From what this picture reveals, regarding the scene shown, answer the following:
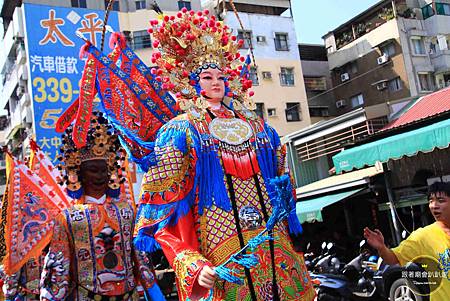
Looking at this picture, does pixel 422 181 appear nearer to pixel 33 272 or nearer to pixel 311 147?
pixel 311 147

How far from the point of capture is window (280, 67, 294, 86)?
27138mm

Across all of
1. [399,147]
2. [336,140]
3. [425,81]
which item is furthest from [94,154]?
[425,81]

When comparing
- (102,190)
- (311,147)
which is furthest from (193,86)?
(311,147)

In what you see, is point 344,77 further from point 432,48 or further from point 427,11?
point 427,11

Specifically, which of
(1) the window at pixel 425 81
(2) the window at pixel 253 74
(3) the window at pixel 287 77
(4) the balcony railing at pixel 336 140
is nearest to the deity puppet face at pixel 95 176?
(2) the window at pixel 253 74

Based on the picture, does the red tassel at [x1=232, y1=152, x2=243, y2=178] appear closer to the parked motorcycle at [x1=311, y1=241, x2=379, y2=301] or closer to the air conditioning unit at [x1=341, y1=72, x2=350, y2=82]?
the parked motorcycle at [x1=311, y1=241, x2=379, y2=301]

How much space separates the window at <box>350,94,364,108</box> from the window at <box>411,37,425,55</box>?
139 inches

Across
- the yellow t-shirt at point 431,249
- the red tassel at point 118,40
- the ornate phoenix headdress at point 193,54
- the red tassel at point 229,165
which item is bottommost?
the yellow t-shirt at point 431,249

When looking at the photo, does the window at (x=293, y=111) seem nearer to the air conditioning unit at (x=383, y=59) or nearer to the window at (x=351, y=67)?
the window at (x=351, y=67)

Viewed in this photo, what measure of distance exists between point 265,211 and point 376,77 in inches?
929

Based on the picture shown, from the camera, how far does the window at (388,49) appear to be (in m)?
23.9

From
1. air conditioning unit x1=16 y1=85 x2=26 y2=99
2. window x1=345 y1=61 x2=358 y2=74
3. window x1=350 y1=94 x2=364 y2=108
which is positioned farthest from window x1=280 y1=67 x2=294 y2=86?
air conditioning unit x1=16 y1=85 x2=26 y2=99

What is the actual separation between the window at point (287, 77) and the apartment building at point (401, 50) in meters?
3.26

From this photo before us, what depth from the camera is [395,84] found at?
24.0m
